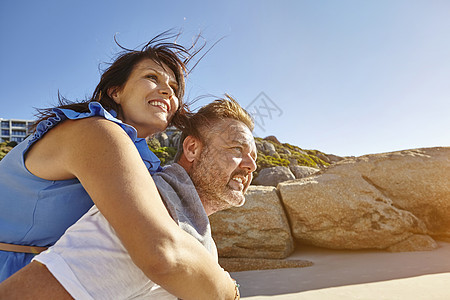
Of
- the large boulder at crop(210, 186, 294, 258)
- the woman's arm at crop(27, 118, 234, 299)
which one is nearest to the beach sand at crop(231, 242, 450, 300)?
the large boulder at crop(210, 186, 294, 258)

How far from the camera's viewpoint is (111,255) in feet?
3.57

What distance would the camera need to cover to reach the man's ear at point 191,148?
1843 millimetres

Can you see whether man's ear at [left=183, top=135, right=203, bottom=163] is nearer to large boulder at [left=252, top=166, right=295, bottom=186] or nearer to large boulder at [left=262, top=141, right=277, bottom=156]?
large boulder at [left=252, top=166, right=295, bottom=186]

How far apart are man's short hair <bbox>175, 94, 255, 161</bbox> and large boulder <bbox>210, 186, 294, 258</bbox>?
441 cm

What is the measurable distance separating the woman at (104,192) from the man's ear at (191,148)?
0.17 metres

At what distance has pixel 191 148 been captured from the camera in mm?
1869

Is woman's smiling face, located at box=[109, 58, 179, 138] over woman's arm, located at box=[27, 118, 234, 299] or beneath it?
over

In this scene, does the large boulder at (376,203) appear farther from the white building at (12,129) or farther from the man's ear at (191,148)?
the white building at (12,129)

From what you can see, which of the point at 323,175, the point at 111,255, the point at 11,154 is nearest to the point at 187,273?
the point at 111,255

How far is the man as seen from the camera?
105 centimetres

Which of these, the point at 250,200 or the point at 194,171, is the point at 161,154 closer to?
the point at 250,200

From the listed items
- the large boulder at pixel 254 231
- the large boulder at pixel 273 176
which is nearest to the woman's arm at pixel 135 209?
the large boulder at pixel 254 231

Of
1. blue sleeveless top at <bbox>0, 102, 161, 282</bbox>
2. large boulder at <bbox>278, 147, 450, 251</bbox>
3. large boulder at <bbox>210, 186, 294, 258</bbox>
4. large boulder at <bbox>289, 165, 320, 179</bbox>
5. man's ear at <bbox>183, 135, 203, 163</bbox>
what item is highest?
man's ear at <bbox>183, 135, 203, 163</bbox>

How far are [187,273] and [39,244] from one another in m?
0.74
